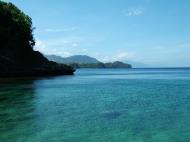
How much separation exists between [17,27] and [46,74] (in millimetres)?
17806

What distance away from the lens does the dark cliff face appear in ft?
294

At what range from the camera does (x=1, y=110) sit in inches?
1063

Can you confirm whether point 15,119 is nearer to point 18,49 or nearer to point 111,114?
point 111,114

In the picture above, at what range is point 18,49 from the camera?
326 ft

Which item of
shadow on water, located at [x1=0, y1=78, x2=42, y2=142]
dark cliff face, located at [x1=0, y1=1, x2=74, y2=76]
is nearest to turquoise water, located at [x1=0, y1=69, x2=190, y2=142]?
shadow on water, located at [x1=0, y1=78, x2=42, y2=142]

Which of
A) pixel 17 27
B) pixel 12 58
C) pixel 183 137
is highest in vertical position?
pixel 17 27

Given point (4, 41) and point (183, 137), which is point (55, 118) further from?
point (4, 41)

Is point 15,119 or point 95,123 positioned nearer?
point 95,123

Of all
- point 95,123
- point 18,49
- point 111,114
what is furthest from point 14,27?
point 95,123

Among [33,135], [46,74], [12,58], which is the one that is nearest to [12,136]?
[33,135]

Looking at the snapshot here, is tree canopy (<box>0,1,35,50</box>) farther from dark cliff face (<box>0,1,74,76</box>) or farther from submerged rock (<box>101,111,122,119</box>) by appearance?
submerged rock (<box>101,111,122,119</box>)

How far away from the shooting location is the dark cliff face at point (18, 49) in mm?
89719

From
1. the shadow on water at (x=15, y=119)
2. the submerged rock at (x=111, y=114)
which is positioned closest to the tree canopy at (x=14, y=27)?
the shadow on water at (x=15, y=119)

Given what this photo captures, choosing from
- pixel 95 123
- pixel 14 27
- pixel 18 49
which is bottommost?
pixel 95 123
